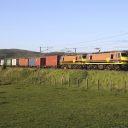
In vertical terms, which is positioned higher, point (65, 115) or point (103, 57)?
point (103, 57)

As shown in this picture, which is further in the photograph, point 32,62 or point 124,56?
point 32,62

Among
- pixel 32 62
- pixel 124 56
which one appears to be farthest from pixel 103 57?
pixel 32 62

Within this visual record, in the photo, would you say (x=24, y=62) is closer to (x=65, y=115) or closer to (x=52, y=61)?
(x=52, y=61)

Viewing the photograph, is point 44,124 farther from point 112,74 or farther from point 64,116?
point 112,74

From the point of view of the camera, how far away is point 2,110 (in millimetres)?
28844

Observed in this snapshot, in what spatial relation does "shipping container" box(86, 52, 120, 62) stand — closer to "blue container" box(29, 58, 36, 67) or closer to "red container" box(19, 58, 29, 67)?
"blue container" box(29, 58, 36, 67)

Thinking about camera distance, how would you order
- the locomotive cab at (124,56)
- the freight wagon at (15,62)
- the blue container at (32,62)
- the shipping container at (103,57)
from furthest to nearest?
the freight wagon at (15,62) → the blue container at (32,62) → the shipping container at (103,57) → the locomotive cab at (124,56)

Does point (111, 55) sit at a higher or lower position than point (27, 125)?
higher

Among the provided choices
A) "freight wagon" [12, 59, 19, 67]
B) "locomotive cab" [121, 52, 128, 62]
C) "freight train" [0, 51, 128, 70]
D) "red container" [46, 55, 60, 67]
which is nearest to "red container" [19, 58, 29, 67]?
"freight wagon" [12, 59, 19, 67]

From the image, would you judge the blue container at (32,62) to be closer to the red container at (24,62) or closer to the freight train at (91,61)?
the freight train at (91,61)

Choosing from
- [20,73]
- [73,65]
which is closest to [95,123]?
[73,65]

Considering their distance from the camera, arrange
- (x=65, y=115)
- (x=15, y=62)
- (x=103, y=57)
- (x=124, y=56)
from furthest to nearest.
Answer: (x=15, y=62) → (x=103, y=57) → (x=124, y=56) → (x=65, y=115)

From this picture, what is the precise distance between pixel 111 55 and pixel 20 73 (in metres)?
28.8

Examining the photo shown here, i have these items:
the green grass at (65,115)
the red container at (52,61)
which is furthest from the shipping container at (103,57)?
the green grass at (65,115)
